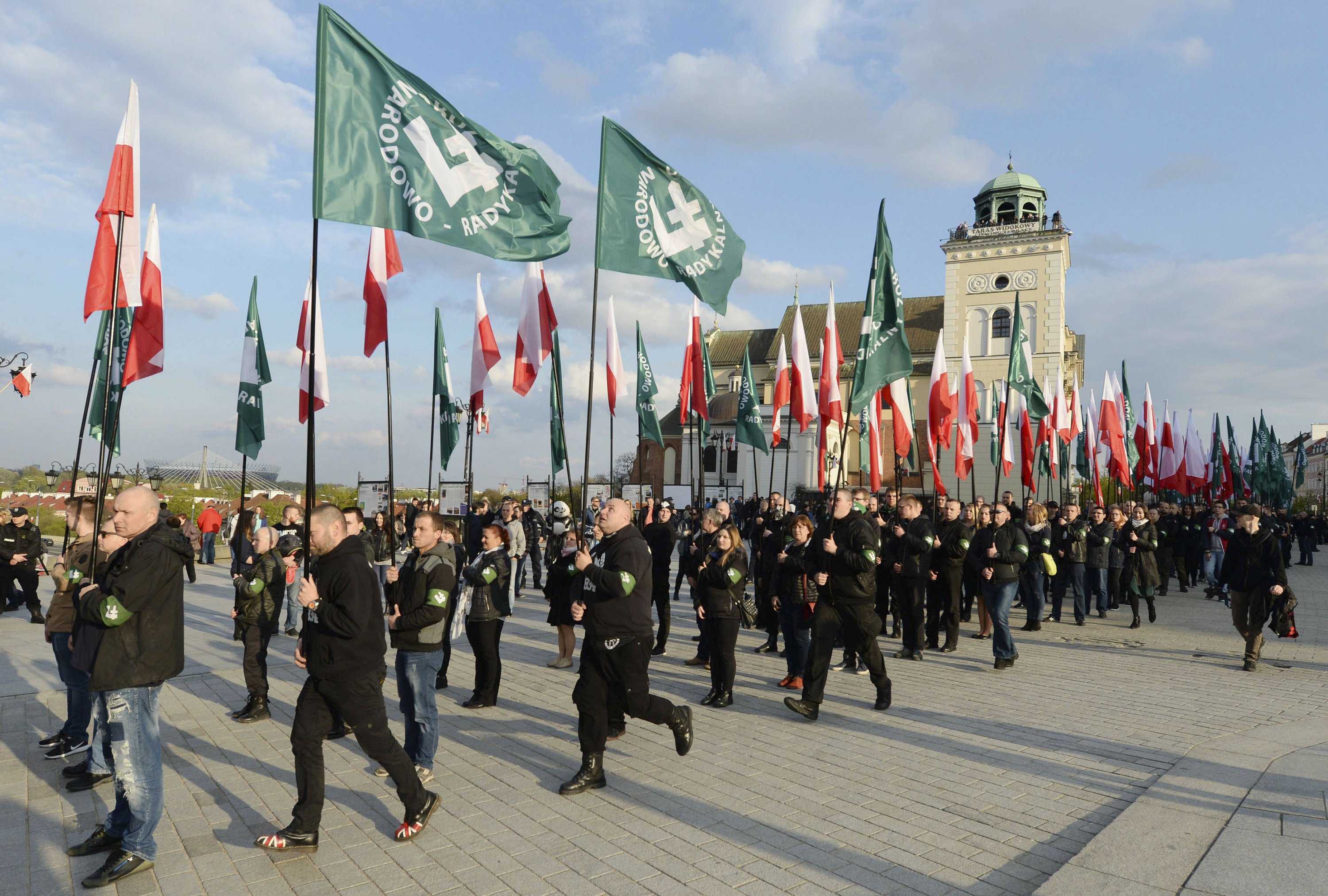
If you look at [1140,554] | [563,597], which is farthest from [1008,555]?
[1140,554]

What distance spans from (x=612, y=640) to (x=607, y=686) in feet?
1.10

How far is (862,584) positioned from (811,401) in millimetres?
12471

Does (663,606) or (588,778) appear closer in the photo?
(588,778)

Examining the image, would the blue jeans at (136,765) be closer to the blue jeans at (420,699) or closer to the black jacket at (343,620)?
A: the black jacket at (343,620)

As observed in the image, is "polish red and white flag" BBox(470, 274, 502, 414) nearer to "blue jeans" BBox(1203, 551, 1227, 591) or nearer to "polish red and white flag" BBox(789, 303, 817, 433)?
"polish red and white flag" BBox(789, 303, 817, 433)

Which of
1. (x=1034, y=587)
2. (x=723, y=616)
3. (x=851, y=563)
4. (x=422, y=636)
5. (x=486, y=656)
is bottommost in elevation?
(x=486, y=656)

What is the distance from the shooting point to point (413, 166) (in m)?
5.88

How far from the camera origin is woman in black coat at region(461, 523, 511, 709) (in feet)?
25.5

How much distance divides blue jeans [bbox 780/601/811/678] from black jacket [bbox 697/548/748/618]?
2.45 feet

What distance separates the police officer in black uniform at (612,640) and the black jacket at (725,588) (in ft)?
7.12

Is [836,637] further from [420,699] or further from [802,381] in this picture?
[802,381]

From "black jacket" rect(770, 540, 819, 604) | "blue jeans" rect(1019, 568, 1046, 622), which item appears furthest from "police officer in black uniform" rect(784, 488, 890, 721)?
"blue jeans" rect(1019, 568, 1046, 622)

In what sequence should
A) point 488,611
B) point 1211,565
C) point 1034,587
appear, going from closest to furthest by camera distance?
point 488,611 < point 1034,587 < point 1211,565

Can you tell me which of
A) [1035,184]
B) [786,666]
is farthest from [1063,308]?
[786,666]
